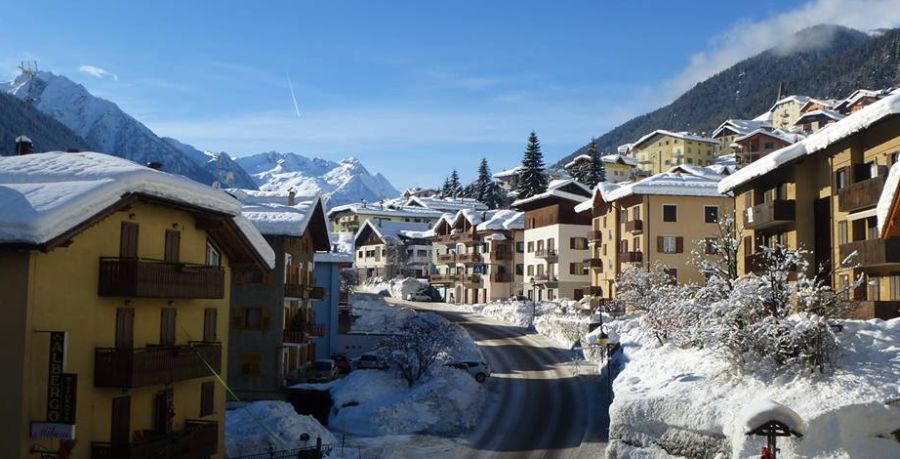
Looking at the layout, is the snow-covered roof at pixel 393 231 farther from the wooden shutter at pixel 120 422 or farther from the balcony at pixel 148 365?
the wooden shutter at pixel 120 422

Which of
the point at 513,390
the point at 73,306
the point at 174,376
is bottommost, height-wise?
the point at 513,390

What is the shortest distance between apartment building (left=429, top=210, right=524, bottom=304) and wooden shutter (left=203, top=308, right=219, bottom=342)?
71.4m

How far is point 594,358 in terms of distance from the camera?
5731cm

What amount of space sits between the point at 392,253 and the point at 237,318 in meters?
87.2

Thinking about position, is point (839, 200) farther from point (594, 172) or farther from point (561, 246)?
point (594, 172)

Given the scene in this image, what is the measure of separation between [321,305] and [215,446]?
31.6m

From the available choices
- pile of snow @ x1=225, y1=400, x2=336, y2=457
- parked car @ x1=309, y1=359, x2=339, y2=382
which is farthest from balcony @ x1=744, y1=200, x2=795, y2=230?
parked car @ x1=309, y1=359, x2=339, y2=382

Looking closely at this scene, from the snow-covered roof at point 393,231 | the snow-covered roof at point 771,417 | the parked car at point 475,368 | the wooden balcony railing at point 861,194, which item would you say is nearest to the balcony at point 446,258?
the snow-covered roof at point 393,231

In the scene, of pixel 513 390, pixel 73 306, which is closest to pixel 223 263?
pixel 73 306

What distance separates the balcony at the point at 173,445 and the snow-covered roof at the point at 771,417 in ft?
57.1

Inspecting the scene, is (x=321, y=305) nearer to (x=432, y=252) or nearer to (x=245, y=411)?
(x=245, y=411)

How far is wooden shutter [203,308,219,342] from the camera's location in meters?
32.5

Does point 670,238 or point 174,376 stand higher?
point 670,238

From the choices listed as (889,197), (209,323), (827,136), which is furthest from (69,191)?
(827,136)
